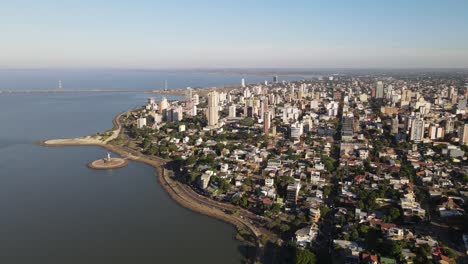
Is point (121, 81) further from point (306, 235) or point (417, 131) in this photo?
point (306, 235)

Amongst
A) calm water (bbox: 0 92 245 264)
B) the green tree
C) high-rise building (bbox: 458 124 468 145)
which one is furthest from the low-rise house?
high-rise building (bbox: 458 124 468 145)

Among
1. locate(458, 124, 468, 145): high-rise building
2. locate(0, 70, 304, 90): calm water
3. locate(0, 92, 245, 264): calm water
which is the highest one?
locate(0, 70, 304, 90): calm water

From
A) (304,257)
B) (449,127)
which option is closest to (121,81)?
(449,127)

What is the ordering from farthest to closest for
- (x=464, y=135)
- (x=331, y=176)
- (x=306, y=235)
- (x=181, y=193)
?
(x=464, y=135) < (x=331, y=176) < (x=181, y=193) < (x=306, y=235)

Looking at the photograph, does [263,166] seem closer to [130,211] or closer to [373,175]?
[373,175]

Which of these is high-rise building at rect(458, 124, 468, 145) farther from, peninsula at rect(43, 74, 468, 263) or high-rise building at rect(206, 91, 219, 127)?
high-rise building at rect(206, 91, 219, 127)

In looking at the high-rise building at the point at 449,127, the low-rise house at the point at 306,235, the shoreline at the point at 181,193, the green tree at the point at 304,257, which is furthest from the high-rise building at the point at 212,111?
the green tree at the point at 304,257

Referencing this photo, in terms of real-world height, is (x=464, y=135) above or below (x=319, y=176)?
above
